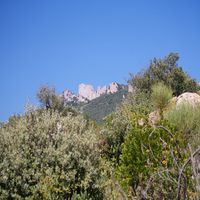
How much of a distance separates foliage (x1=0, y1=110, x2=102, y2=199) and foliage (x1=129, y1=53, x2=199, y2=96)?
27.7 meters

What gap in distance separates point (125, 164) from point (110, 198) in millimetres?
1896

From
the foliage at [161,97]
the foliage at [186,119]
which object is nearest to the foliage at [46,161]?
the foliage at [186,119]

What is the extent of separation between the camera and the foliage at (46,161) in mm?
9484

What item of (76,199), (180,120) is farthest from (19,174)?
(180,120)

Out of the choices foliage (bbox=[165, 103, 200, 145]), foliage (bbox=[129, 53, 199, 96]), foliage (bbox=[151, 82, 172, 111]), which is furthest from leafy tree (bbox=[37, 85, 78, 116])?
foliage (bbox=[165, 103, 200, 145])

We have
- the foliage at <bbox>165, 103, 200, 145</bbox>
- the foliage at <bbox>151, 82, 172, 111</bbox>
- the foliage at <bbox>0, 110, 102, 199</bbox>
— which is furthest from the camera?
the foliage at <bbox>151, 82, 172, 111</bbox>

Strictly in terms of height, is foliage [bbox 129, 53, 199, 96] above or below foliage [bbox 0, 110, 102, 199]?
above

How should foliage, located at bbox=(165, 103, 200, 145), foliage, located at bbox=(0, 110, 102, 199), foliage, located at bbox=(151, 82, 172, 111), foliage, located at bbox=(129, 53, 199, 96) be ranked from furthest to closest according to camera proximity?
foliage, located at bbox=(129, 53, 199, 96) < foliage, located at bbox=(151, 82, 172, 111) < foliage, located at bbox=(165, 103, 200, 145) < foliage, located at bbox=(0, 110, 102, 199)

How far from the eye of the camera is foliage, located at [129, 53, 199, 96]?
38.5m

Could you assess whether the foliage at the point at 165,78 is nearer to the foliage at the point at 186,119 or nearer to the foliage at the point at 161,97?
the foliage at the point at 161,97

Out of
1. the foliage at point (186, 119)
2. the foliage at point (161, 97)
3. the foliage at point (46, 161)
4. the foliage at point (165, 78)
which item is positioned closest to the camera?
the foliage at point (46, 161)

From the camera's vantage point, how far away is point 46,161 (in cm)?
984

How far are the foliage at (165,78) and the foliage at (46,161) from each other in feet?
Result: 90.8

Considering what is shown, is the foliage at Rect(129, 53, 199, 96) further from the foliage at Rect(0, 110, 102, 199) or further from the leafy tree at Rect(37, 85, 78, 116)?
the foliage at Rect(0, 110, 102, 199)
